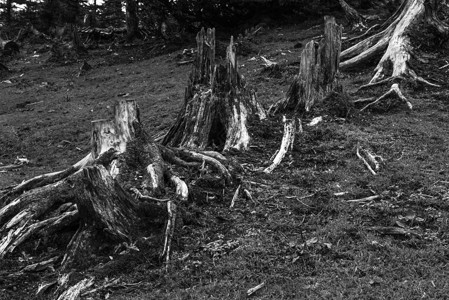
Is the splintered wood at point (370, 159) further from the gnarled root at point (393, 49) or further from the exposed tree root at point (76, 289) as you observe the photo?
the gnarled root at point (393, 49)

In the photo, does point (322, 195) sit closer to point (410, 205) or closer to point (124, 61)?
point (410, 205)

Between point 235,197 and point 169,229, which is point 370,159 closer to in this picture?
point 235,197

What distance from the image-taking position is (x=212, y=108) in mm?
10891

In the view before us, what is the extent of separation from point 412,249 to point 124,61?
24.5 meters

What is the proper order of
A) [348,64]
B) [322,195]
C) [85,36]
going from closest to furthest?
[322,195], [348,64], [85,36]

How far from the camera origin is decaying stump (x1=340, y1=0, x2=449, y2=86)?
620 inches

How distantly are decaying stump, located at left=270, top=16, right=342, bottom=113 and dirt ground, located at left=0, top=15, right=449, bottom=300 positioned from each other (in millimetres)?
384

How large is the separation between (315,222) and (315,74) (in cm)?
622

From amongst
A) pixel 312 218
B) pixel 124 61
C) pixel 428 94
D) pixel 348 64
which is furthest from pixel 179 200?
pixel 124 61

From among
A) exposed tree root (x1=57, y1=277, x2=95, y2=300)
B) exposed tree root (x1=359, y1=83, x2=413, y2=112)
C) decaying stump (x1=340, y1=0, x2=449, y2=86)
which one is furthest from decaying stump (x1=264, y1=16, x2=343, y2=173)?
exposed tree root (x1=57, y1=277, x2=95, y2=300)

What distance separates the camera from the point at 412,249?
6223mm

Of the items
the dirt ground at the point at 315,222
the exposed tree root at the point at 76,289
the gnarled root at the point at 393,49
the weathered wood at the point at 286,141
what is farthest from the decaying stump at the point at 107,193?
the gnarled root at the point at 393,49

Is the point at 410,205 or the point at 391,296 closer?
the point at 391,296

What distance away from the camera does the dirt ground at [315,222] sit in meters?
5.73
